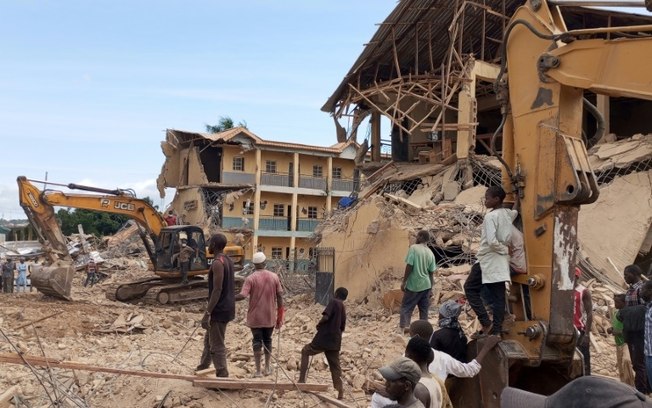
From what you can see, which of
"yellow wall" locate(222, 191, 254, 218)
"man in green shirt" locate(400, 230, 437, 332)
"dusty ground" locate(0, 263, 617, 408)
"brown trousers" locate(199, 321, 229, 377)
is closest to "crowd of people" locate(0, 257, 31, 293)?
"dusty ground" locate(0, 263, 617, 408)

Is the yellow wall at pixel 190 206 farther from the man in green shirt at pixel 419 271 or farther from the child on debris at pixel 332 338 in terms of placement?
the child on debris at pixel 332 338

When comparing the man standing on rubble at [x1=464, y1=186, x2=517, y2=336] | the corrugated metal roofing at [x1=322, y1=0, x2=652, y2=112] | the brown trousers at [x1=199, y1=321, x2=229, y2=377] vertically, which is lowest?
the brown trousers at [x1=199, y1=321, x2=229, y2=377]

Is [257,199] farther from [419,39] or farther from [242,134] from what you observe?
[419,39]

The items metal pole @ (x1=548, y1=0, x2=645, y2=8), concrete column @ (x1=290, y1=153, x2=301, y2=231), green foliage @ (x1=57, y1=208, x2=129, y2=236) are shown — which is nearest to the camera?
metal pole @ (x1=548, y1=0, x2=645, y2=8)

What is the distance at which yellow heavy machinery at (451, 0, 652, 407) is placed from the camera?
5.08 meters

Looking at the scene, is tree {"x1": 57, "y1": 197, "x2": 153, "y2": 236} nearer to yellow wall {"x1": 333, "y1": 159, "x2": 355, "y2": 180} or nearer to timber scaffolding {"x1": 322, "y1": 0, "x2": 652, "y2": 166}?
yellow wall {"x1": 333, "y1": 159, "x2": 355, "y2": 180}

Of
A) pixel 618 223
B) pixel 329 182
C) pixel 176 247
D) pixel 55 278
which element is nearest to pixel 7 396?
pixel 55 278

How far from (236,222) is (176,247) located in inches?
882

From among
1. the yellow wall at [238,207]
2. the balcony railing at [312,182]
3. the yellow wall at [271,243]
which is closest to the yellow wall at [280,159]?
the balcony railing at [312,182]

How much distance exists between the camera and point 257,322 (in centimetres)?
823

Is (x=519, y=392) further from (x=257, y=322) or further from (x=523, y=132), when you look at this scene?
(x=257, y=322)

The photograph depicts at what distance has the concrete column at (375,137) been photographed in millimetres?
23931

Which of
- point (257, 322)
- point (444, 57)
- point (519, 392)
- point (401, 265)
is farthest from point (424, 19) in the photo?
point (519, 392)

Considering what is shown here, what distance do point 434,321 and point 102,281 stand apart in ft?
70.0
